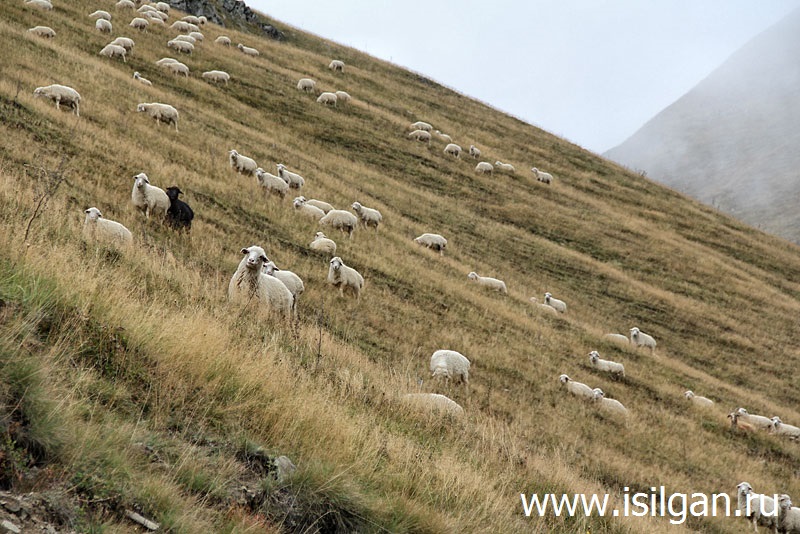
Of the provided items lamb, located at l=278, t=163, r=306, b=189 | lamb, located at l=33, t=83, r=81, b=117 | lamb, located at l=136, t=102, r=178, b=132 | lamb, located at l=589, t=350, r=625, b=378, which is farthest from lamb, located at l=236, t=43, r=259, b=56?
lamb, located at l=589, t=350, r=625, b=378

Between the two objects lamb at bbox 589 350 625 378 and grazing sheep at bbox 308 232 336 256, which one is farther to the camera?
lamb at bbox 589 350 625 378

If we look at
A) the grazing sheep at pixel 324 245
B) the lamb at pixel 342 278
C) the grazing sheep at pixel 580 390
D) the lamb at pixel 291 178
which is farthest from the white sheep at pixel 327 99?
the grazing sheep at pixel 580 390

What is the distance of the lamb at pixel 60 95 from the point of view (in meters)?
19.1

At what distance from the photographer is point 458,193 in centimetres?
3516

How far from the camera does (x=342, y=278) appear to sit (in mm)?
14547

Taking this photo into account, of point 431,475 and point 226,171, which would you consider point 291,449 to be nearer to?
point 431,475

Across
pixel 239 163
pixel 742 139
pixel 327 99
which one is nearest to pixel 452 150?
pixel 327 99

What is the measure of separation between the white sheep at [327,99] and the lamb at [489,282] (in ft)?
74.5

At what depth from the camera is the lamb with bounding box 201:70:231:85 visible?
116 feet

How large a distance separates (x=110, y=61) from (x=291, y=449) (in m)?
30.3

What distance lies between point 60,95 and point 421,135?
25.5m

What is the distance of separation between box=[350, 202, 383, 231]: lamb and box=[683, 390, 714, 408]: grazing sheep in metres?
10.9

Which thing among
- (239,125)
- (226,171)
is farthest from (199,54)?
(226,171)

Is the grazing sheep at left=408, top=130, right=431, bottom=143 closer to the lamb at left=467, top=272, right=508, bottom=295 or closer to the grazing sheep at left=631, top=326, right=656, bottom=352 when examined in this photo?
the lamb at left=467, top=272, right=508, bottom=295
